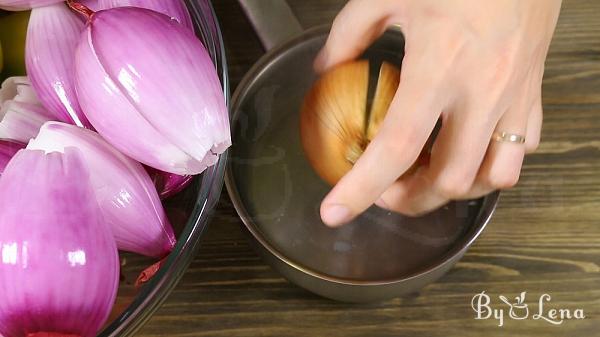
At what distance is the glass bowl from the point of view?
1.10 ft

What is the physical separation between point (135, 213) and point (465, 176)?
22 centimetres

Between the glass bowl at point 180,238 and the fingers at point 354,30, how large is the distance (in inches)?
4.1

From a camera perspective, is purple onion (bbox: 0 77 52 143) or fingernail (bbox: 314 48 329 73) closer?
purple onion (bbox: 0 77 52 143)

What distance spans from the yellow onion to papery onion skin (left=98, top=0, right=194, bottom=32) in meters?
0.11

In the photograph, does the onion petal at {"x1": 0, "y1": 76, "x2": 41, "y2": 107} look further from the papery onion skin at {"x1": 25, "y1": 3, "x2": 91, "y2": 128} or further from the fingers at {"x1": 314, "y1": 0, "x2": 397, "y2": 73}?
the fingers at {"x1": 314, "y1": 0, "x2": 397, "y2": 73}

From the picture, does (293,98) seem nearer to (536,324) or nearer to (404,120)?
(404,120)

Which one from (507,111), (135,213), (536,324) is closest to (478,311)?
(536,324)

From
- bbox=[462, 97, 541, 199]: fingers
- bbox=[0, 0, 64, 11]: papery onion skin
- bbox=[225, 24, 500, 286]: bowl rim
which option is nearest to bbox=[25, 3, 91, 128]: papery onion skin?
bbox=[0, 0, 64, 11]: papery onion skin

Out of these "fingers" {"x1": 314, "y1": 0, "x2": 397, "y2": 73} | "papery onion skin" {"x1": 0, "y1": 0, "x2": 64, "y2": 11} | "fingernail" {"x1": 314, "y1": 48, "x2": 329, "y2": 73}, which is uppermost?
"papery onion skin" {"x1": 0, "y1": 0, "x2": 64, "y2": 11}

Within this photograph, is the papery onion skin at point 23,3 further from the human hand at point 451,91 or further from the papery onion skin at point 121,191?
the human hand at point 451,91

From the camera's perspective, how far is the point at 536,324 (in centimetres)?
49

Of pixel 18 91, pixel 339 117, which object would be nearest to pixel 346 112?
pixel 339 117

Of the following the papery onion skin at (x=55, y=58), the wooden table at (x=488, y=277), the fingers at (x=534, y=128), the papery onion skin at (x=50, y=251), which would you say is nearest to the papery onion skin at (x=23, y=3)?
the papery onion skin at (x=55, y=58)

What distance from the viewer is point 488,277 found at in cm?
51
